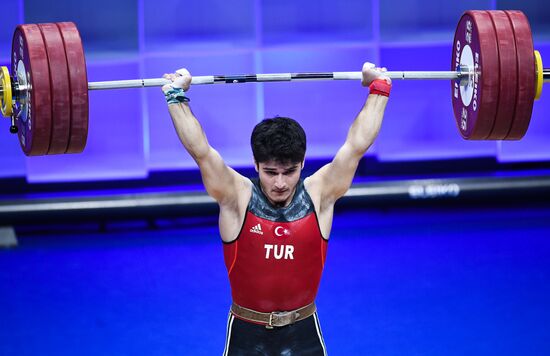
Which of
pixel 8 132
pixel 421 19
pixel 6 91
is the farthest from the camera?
pixel 421 19

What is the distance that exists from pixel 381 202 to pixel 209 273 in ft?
5.58

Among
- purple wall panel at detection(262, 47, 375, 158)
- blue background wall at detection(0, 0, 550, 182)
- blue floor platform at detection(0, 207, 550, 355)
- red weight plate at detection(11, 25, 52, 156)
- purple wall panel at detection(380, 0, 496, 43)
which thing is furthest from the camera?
purple wall panel at detection(380, 0, 496, 43)

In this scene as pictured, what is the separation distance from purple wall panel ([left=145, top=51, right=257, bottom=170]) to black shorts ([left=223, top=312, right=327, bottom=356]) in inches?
185

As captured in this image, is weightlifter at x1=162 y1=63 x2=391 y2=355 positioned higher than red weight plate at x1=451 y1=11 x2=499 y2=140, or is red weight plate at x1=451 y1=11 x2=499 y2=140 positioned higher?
red weight plate at x1=451 y1=11 x2=499 y2=140

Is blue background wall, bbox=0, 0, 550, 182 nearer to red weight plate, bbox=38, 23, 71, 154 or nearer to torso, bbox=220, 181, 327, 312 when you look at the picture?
red weight plate, bbox=38, 23, 71, 154

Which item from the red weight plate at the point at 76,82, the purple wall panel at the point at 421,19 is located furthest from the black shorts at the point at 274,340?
the purple wall panel at the point at 421,19

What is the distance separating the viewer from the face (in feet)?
10.7

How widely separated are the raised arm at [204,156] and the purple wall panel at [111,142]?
4635 millimetres

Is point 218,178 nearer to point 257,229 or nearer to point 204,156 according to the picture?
point 204,156

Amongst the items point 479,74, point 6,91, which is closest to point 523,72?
point 479,74

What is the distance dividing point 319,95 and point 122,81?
444 cm

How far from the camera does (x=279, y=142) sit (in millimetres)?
3223

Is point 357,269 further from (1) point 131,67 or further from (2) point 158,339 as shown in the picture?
(1) point 131,67

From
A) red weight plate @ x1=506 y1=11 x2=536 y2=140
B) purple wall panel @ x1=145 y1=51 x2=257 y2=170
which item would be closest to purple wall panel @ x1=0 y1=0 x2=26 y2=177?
purple wall panel @ x1=145 y1=51 x2=257 y2=170
